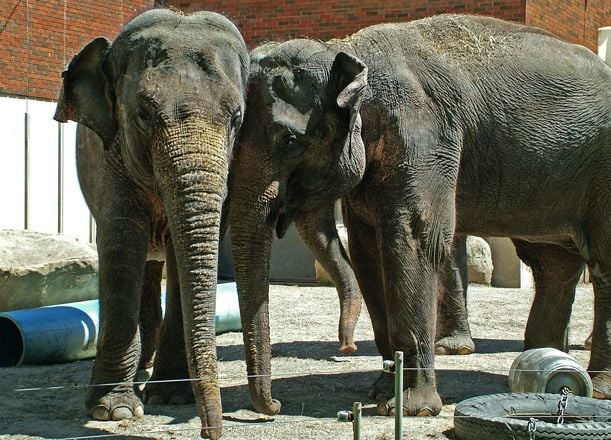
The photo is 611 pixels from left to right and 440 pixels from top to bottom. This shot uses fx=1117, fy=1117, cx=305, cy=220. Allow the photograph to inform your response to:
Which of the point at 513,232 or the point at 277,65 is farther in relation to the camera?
the point at 513,232

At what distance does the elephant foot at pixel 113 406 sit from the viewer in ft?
21.2

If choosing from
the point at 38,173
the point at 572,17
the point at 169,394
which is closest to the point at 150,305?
the point at 169,394

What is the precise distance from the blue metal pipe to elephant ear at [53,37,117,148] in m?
2.57

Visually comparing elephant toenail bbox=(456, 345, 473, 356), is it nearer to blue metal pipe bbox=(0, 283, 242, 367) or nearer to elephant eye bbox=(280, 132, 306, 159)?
blue metal pipe bbox=(0, 283, 242, 367)

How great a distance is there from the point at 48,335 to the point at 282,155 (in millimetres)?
3392

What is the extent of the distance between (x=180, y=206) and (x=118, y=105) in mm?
1065

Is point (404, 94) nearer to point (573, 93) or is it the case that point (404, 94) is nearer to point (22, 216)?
point (573, 93)

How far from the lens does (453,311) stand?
1009cm

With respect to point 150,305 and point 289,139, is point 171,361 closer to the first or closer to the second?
point 150,305

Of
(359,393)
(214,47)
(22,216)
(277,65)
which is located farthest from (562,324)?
(22,216)

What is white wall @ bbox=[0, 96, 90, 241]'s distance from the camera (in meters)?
15.5

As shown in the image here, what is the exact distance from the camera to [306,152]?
6.45m

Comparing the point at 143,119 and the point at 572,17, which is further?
the point at 572,17

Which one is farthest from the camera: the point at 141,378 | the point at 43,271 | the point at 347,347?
the point at 43,271
